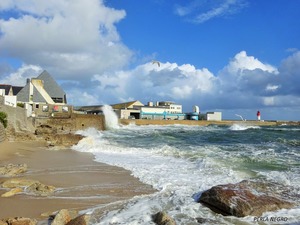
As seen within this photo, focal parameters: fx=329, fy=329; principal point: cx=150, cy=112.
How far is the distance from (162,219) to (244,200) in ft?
6.24

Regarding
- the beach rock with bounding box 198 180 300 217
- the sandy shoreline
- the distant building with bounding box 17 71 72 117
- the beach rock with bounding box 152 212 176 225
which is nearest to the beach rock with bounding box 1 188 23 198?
the sandy shoreline

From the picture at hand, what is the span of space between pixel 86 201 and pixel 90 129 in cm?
3435

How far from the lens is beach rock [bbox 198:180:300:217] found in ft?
21.5

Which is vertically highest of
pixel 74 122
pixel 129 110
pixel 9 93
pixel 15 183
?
pixel 9 93

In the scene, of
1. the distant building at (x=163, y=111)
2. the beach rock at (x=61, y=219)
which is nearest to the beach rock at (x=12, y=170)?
the beach rock at (x=61, y=219)

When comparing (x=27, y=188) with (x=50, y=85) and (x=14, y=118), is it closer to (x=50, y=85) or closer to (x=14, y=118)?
(x=14, y=118)

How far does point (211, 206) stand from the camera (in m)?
7.03

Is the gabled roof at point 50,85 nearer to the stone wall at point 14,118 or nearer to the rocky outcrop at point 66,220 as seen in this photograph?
the stone wall at point 14,118

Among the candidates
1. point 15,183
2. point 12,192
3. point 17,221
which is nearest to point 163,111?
point 15,183

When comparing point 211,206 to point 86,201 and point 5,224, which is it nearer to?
point 86,201

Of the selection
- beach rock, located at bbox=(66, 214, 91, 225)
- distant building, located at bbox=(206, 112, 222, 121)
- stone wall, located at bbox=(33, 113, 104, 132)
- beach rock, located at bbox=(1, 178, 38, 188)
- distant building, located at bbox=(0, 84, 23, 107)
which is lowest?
beach rock, located at bbox=(66, 214, 91, 225)

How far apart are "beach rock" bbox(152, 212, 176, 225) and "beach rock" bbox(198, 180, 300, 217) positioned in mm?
1328

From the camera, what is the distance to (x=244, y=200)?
6.75 meters

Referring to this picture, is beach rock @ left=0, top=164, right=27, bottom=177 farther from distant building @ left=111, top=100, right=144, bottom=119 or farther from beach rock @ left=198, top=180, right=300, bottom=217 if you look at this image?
distant building @ left=111, top=100, right=144, bottom=119
